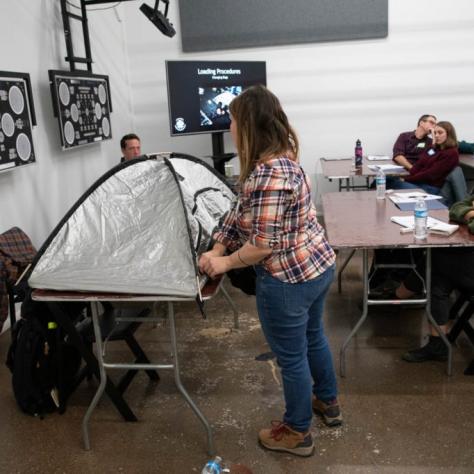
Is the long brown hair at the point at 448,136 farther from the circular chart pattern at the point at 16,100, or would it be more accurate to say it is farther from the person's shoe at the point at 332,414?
the circular chart pattern at the point at 16,100

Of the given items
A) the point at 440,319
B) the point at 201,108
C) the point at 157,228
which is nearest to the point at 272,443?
the point at 157,228

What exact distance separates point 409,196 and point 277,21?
9.78 feet

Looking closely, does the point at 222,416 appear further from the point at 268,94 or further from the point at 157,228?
the point at 268,94

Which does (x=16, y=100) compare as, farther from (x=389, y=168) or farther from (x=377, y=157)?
(x=377, y=157)

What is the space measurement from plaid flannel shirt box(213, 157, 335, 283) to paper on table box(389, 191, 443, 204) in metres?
1.57

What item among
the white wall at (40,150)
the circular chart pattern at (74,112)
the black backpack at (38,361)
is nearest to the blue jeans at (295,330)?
the black backpack at (38,361)

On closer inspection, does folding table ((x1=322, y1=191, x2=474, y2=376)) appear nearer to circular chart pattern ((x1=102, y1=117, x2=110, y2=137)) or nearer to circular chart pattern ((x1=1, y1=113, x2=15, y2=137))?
circular chart pattern ((x1=1, y1=113, x2=15, y2=137))

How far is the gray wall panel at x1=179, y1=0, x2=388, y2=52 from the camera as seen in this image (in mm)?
5250

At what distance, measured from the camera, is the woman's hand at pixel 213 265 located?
168 cm

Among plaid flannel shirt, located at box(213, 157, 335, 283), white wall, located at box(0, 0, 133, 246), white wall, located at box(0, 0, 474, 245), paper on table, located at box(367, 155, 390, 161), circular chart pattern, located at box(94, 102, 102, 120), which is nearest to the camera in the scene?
plaid flannel shirt, located at box(213, 157, 335, 283)

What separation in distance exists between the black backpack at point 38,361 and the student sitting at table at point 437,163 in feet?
10.2

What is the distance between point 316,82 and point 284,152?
4.24m

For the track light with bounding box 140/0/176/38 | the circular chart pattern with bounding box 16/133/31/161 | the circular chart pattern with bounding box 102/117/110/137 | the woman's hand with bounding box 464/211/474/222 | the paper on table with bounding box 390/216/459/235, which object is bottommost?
the paper on table with bounding box 390/216/459/235

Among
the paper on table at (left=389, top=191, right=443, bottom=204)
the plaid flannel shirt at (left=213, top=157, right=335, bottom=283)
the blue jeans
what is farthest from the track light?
the blue jeans
